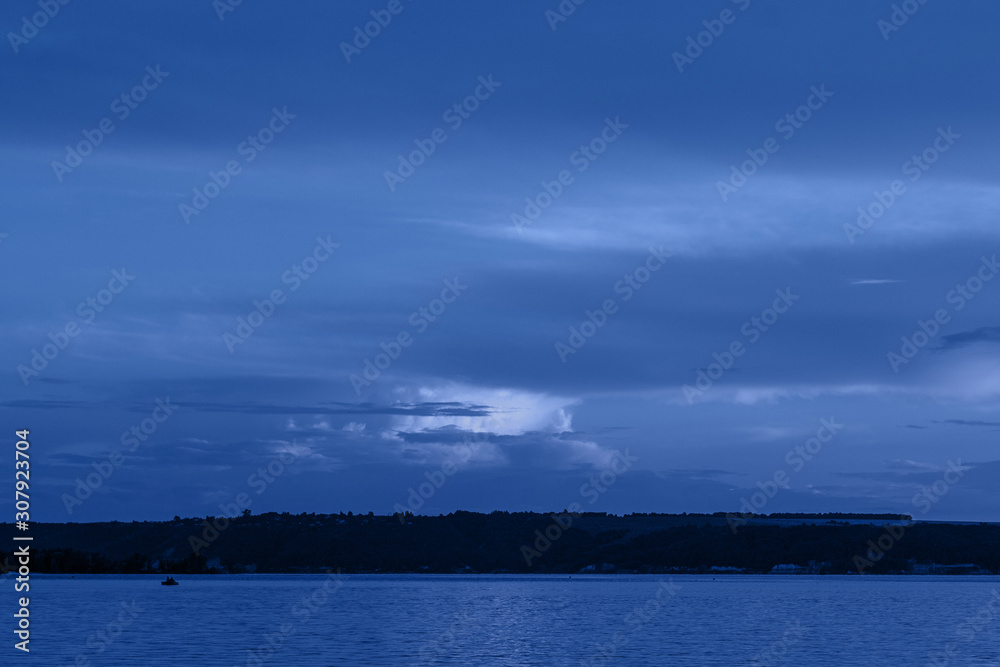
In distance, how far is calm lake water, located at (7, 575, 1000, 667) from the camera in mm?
66250

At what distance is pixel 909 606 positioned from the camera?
128 metres

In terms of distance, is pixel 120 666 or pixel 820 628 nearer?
pixel 120 666

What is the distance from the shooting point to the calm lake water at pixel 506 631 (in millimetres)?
66250

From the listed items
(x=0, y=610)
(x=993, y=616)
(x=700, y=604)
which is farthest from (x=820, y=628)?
(x=0, y=610)

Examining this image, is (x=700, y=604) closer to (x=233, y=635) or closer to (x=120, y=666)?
(x=233, y=635)

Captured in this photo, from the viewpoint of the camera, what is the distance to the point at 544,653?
69.5 metres

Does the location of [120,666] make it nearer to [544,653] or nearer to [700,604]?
[544,653]

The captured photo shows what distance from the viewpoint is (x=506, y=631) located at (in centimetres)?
8681

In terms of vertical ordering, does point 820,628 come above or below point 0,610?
below

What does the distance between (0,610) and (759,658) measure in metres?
85.7

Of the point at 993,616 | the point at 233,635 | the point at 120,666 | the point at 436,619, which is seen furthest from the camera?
the point at 993,616

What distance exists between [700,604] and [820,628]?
135ft

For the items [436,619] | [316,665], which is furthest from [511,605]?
[316,665]

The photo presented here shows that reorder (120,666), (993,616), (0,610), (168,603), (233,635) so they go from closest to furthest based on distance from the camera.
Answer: (120,666), (233,635), (993,616), (0,610), (168,603)
